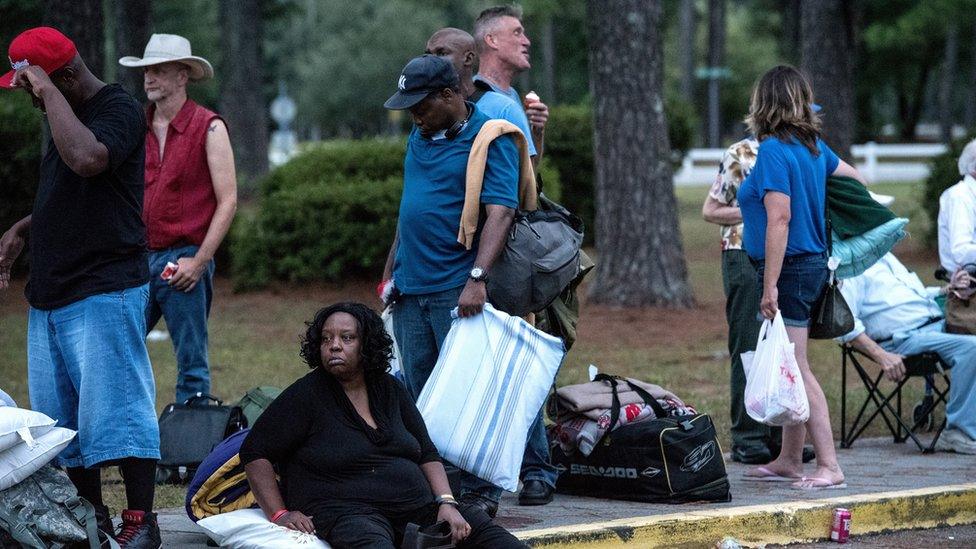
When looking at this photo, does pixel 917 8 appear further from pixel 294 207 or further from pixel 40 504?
pixel 40 504

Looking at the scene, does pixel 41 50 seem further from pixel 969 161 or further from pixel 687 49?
pixel 687 49

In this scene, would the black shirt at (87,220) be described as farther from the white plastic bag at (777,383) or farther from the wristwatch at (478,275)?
the white plastic bag at (777,383)

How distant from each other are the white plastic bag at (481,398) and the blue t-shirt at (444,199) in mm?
253

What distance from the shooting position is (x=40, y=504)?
4656 mm

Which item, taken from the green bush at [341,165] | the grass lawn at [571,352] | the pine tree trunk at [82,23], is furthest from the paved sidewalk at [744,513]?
the green bush at [341,165]

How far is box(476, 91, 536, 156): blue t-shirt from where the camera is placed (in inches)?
231

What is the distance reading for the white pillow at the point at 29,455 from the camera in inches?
180

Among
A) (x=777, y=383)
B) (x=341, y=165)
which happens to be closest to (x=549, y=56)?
(x=341, y=165)

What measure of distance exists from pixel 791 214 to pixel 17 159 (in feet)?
34.6

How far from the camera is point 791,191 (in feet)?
21.4

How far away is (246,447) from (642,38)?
30.4 ft

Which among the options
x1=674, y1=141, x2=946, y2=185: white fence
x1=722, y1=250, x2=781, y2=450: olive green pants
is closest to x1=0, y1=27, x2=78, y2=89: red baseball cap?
x1=722, y1=250, x2=781, y2=450: olive green pants

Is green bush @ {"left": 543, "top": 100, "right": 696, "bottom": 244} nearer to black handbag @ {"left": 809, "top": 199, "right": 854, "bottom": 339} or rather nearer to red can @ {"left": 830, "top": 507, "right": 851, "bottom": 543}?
black handbag @ {"left": 809, "top": 199, "right": 854, "bottom": 339}

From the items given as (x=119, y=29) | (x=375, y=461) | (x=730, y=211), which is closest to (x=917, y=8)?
(x=119, y=29)
